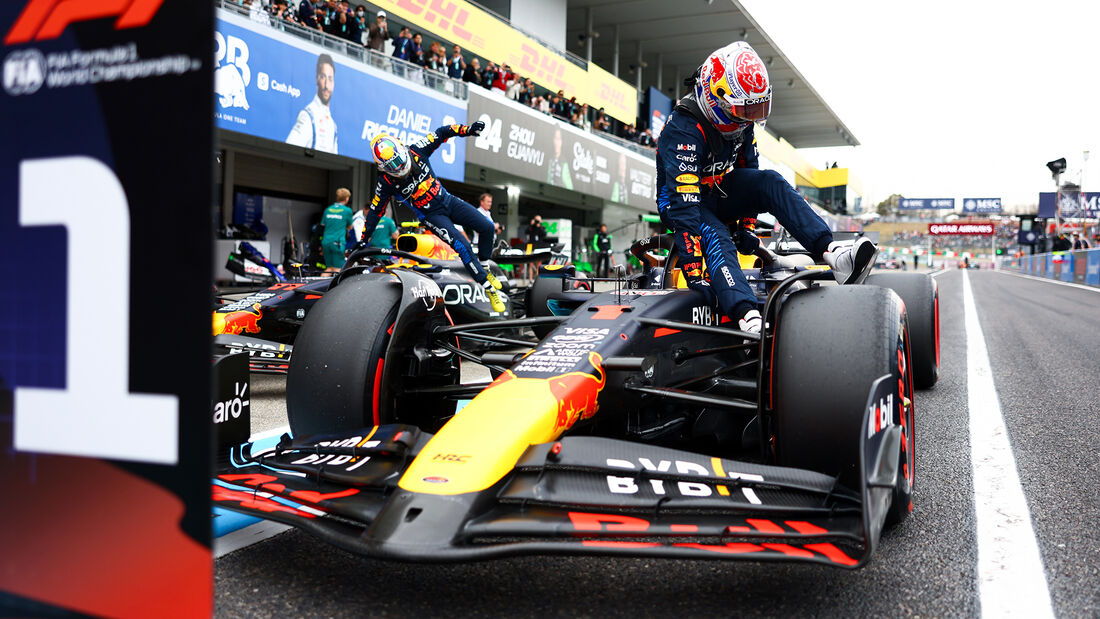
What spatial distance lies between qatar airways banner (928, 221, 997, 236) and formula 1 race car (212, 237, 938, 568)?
3605 inches

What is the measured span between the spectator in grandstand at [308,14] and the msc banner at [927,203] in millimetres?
85766

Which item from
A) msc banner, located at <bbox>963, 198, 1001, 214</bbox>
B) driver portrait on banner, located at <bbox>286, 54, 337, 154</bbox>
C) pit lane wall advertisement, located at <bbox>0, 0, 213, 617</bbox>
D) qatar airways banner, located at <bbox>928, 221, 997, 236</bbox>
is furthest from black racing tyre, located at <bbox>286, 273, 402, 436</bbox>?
msc banner, located at <bbox>963, 198, 1001, 214</bbox>

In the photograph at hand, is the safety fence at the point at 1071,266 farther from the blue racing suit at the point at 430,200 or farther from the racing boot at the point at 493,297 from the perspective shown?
the racing boot at the point at 493,297

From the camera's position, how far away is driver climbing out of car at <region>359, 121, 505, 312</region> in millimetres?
6625

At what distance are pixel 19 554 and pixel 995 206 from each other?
97.4 m

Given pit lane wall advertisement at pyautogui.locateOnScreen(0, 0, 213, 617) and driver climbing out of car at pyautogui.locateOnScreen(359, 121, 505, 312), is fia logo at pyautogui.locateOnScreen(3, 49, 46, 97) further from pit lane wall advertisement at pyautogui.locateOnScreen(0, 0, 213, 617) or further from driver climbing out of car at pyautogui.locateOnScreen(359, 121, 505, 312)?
driver climbing out of car at pyautogui.locateOnScreen(359, 121, 505, 312)

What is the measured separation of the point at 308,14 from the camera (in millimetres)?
12055

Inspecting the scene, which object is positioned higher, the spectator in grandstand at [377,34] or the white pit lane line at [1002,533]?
the spectator in grandstand at [377,34]

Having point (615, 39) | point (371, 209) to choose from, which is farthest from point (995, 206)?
point (371, 209)

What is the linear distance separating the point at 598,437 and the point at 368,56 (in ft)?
39.5

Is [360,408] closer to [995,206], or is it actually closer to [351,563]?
[351,563]

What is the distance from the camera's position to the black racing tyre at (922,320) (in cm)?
464

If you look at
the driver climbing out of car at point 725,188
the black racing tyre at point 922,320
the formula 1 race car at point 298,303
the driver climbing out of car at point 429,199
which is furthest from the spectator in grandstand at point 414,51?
the driver climbing out of car at point 725,188

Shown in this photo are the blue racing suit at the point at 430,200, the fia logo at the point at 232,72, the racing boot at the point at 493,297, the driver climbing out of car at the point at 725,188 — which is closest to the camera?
the driver climbing out of car at the point at 725,188
